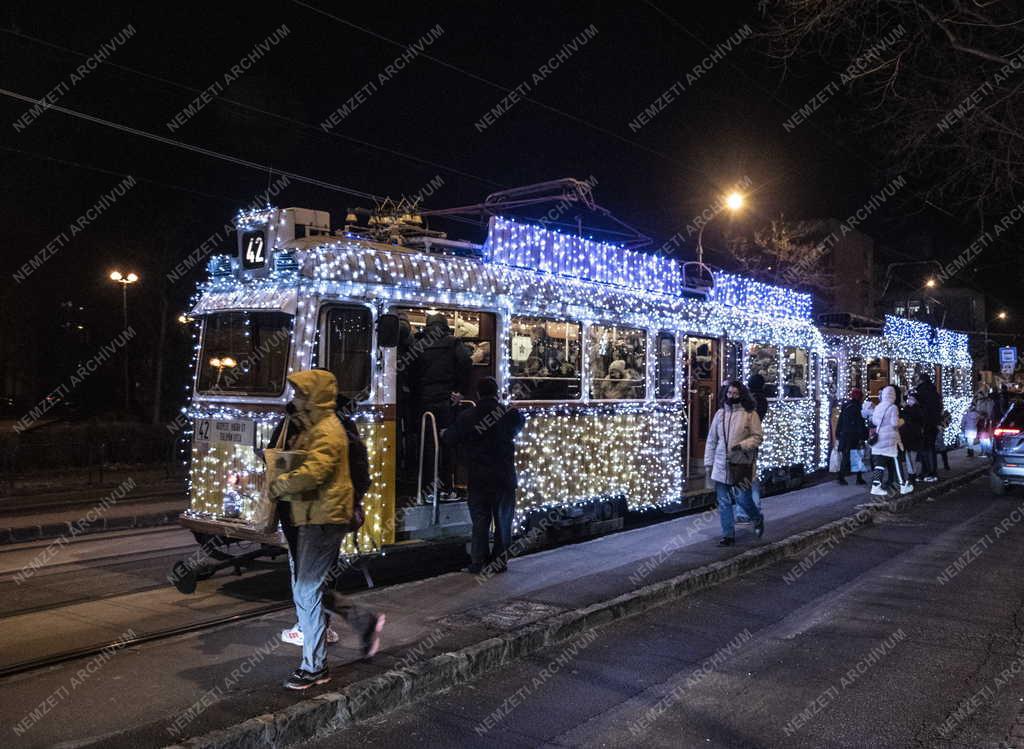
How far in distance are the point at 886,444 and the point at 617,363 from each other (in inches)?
218

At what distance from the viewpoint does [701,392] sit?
43.9 ft

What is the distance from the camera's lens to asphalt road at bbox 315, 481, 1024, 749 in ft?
15.6

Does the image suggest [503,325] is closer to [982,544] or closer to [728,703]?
[728,703]

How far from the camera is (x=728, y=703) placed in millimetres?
5223

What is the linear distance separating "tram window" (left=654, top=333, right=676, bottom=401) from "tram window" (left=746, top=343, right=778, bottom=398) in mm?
2468

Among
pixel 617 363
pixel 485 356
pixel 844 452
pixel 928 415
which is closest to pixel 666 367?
pixel 617 363

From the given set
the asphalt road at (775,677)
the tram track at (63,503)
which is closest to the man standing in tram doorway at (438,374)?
the asphalt road at (775,677)

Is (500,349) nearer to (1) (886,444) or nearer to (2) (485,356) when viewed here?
(2) (485,356)

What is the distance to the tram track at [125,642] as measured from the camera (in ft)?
18.4

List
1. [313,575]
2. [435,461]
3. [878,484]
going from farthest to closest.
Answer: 1. [878,484]
2. [435,461]
3. [313,575]

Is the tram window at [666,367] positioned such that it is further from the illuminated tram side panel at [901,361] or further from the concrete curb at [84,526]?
the concrete curb at [84,526]

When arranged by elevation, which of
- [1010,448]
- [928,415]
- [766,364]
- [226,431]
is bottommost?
[1010,448]

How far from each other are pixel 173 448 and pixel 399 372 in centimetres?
1328

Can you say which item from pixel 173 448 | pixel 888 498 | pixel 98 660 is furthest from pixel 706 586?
pixel 173 448
